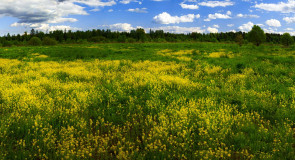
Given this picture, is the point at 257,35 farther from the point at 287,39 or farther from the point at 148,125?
the point at 148,125

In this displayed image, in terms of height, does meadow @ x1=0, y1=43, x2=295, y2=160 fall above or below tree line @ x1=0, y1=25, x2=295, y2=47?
below

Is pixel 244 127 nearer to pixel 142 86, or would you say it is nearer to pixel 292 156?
pixel 292 156

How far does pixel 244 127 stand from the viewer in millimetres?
4836

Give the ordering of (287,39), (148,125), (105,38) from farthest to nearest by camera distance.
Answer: (105,38)
(287,39)
(148,125)

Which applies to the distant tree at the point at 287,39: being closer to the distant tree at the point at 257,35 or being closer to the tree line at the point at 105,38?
the tree line at the point at 105,38

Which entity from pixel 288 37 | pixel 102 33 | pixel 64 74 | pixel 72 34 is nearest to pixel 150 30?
pixel 102 33

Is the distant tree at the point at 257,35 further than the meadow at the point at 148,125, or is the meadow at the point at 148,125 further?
the distant tree at the point at 257,35

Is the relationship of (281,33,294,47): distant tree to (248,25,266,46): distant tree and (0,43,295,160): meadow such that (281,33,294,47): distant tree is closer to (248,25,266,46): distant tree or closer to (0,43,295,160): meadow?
(248,25,266,46): distant tree

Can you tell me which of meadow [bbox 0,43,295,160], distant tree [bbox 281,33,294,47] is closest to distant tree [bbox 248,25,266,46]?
distant tree [bbox 281,33,294,47]

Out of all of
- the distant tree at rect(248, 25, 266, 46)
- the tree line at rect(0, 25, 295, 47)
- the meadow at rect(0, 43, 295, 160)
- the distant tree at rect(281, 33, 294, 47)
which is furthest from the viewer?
the tree line at rect(0, 25, 295, 47)

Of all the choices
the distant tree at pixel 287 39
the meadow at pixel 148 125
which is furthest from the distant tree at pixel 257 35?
the meadow at pixel 148 125

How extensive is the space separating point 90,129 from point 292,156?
16.7ft

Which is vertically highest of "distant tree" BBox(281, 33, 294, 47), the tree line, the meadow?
the tree line

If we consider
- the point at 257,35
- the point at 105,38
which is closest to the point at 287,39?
the point at 257,35
